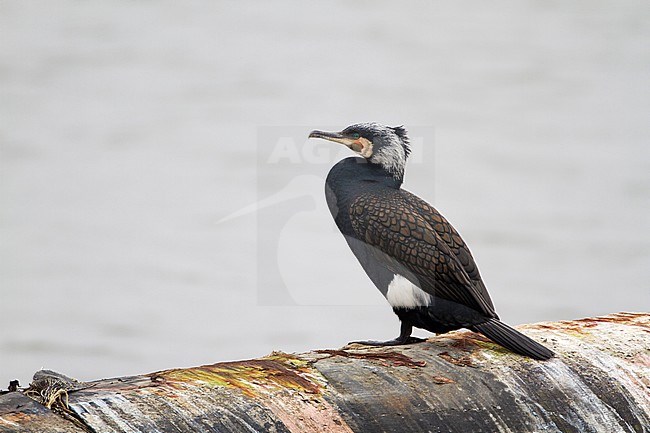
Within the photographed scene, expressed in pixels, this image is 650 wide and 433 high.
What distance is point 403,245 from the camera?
297 centimetres

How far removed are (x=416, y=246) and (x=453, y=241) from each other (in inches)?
4.8

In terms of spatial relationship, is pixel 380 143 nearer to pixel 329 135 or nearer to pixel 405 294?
pixel 329 135

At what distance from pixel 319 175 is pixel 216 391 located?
6660mm

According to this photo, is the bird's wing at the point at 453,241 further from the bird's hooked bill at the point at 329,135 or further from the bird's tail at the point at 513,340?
the bird's hooked bill at the point at 329,135

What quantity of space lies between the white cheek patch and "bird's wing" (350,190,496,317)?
0.08 feet

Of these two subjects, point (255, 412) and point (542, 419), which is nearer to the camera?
point (255, 412)

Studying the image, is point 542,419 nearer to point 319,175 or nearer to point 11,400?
point 11,400

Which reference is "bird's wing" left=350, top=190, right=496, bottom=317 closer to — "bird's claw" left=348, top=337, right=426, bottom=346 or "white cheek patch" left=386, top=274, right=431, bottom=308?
"white cheek patch" left=386, top=274, right=431, bottom=308

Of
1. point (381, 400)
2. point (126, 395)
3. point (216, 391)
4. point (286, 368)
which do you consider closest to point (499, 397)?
point (381, 400)

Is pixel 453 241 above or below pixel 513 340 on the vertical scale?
above

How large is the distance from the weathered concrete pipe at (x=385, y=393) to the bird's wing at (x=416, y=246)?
0.13 m

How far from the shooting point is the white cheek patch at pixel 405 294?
9.77 ft

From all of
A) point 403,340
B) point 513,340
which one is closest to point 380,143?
point 403,340

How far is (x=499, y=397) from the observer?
102 inches
